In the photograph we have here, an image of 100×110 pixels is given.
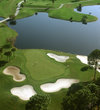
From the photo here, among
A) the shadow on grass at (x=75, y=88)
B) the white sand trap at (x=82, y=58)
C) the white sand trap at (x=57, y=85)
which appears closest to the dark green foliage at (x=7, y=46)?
the white sand trap at (x=57, y=85)

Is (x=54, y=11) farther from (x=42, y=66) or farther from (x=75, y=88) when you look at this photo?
(x=75, y=88)

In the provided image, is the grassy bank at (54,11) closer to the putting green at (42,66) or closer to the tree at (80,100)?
the putting green at (42,66)

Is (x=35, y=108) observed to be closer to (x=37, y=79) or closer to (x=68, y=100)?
(x=68, y=100)

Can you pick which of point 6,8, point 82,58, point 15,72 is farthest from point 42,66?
point 6,8

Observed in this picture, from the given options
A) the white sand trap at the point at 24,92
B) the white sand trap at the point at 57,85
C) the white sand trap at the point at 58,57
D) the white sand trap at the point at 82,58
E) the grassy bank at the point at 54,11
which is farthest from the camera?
the grassy bank at the point at 54,11

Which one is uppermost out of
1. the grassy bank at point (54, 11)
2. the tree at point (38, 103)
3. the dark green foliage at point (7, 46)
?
the grassy bank at point (54, 11)

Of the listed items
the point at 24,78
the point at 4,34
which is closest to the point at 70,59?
the point at 24,78
